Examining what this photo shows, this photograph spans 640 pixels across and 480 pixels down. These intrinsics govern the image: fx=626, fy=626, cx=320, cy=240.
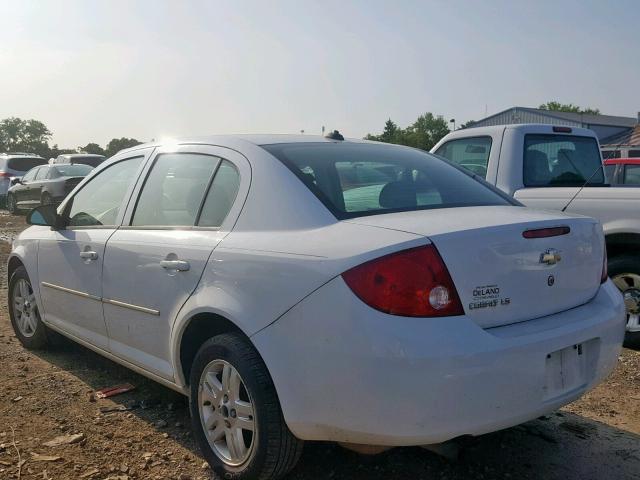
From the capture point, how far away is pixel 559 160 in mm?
6180

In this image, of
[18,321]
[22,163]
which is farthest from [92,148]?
[18,321]

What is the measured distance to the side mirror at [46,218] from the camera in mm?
4387

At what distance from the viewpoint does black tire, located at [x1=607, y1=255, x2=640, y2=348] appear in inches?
198

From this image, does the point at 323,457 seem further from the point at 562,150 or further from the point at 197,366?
the point at 562,150

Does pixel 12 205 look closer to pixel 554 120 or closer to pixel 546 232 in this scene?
pixel 546 232

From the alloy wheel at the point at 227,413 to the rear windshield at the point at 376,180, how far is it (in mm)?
906

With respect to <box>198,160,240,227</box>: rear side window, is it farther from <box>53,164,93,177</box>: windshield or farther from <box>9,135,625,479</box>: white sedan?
<box>53,164,93,177</box>: windshield

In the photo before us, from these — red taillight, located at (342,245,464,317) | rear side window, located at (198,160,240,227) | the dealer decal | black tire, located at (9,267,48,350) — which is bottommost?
black tire, located at (9,267,48,350)

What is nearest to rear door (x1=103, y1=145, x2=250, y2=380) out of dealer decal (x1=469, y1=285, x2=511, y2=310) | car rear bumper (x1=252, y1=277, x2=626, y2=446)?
car rear bumper (x1=252, y1=277, x2=626, y2=446)

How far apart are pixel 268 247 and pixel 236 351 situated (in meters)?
0.48

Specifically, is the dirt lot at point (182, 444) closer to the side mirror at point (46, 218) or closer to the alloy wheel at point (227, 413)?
the alloy wheel at point (227, 413)

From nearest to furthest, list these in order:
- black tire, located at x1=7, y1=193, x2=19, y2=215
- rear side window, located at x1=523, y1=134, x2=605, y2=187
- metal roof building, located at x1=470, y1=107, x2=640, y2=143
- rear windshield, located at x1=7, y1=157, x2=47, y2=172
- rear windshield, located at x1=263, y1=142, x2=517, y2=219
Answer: rear windshield, located at x1=263, y1=142, x2=517, y2=219, rear side window, located at x1=523, y1=134, x2=605, y2=187, black tire, located at x1=7, y1=193, x2=19, y2=215, rear windshield, located at x1=7, y1=157, x2=47, y2=172, metal roof building, located at x1=470, y1=107, x2=640, y2=143

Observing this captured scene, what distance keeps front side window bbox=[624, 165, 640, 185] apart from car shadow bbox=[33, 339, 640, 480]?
4329 millimetres

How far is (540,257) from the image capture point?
261cm
